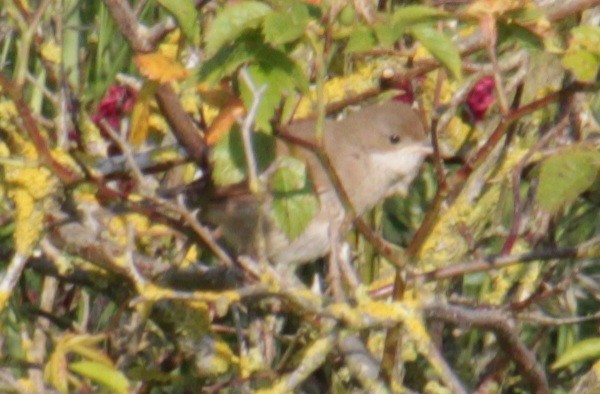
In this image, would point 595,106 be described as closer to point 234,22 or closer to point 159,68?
point 159,68

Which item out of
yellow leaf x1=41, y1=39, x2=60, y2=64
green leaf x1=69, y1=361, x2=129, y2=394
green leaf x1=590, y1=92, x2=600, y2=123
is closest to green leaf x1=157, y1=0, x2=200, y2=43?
green leaf x1=69, y1=361, x2=129, y2=394

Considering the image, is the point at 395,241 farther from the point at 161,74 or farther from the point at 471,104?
the point at 161,74

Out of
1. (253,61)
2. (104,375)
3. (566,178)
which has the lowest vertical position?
(104,375)

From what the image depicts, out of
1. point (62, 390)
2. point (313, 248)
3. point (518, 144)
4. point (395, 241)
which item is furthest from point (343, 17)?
point (395, 241)

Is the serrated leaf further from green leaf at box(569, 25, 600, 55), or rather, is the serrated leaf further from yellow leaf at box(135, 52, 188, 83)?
green leaf at box(569, 25, 600, 55)

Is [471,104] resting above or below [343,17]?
below

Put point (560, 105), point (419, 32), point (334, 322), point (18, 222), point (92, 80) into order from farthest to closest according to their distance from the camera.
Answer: point (92, 80) → point (560, 105) → point (18, 222) → point (334, 322) → point (419, 32)

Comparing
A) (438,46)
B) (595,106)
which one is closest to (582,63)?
(438,46)

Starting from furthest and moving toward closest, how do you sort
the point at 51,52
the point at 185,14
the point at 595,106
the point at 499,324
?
the point at 595,106 < the point at 51,52 < the point at 499,324 < the point at 185,14
